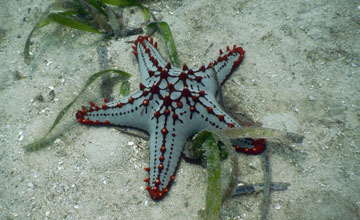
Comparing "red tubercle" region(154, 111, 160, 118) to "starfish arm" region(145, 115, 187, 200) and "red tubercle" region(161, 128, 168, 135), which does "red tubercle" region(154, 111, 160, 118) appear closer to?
"starfish arm" region(145, 115, 187, 200)

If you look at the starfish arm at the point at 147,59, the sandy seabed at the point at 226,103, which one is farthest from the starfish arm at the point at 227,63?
the starfish arm at the point at 147,59

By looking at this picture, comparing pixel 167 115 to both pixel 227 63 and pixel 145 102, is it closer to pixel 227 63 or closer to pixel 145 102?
pixel 145 102

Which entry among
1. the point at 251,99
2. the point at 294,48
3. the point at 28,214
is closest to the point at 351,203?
the point at 251,99

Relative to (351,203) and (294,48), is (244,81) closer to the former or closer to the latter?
(294,48)

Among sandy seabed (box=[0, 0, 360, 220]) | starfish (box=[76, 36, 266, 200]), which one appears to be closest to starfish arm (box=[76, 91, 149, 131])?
starfish (box=[76, 36, 266, 200])

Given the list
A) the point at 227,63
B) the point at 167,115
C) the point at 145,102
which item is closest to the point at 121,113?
the point at 145,102

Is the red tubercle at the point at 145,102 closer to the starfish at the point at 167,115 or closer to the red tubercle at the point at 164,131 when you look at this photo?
the starfish at the point at 167,115
